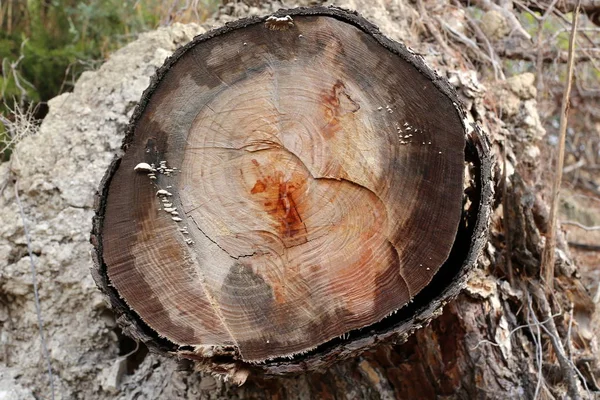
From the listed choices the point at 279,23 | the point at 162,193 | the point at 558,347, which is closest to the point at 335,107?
the point at 279,23

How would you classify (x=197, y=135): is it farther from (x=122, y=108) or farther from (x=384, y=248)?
(x=122, y=108)

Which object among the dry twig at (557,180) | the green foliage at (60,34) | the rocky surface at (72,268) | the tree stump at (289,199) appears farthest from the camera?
the green foliage at (60,34)

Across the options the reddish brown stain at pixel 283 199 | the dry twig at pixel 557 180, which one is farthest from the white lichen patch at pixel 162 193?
the dry twig at pixel 557 180

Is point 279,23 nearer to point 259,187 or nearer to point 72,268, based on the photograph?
point 259,187

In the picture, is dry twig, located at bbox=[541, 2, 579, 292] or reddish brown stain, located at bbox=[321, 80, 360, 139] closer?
reddish brown stain, located at bbox=[321, 80, 360, 139]

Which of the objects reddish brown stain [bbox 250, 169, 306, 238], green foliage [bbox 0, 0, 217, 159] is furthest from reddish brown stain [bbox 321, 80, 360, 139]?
green foliage [bbox 0, 0, 217, 159]

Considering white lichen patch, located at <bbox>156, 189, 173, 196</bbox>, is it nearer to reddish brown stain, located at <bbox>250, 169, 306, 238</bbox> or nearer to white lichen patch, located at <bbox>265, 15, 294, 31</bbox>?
reddish brown stain, located at <bbox>250, 169, 306, 238</bbox>

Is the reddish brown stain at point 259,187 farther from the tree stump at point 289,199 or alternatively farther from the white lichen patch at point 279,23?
the white lichen patch at point 279,23

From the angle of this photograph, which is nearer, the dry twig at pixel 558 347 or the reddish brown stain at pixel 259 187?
the reddish brown stain at pixel 259 187
